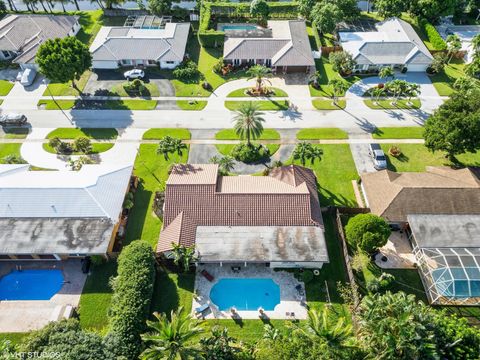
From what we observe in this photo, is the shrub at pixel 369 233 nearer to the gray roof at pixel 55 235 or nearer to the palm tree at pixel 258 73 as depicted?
the gray roof at pixel 55 235

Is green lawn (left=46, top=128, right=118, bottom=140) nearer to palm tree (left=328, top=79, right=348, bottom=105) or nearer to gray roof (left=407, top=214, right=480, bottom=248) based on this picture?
palm tree (left=328, top=79, right=348, bottom=105)

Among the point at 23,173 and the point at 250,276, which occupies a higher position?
the point at 23,173

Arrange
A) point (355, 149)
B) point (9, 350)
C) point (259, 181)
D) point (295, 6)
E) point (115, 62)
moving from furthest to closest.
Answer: point (295, 6) → point (115, 62) → point (355, 149) → point (259, 181) → point (9, 350)

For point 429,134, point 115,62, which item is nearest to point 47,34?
point 115,62

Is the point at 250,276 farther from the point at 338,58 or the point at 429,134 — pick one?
the point at 338,58

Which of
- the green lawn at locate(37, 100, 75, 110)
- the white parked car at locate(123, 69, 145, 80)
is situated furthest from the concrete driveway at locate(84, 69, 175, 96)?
the green lawn at locate(37, 100, 75, 110)

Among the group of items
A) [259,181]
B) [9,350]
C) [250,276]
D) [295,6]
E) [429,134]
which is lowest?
[250,276]

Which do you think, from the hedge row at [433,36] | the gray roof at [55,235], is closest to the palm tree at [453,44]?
the hedge row at [433,36]
